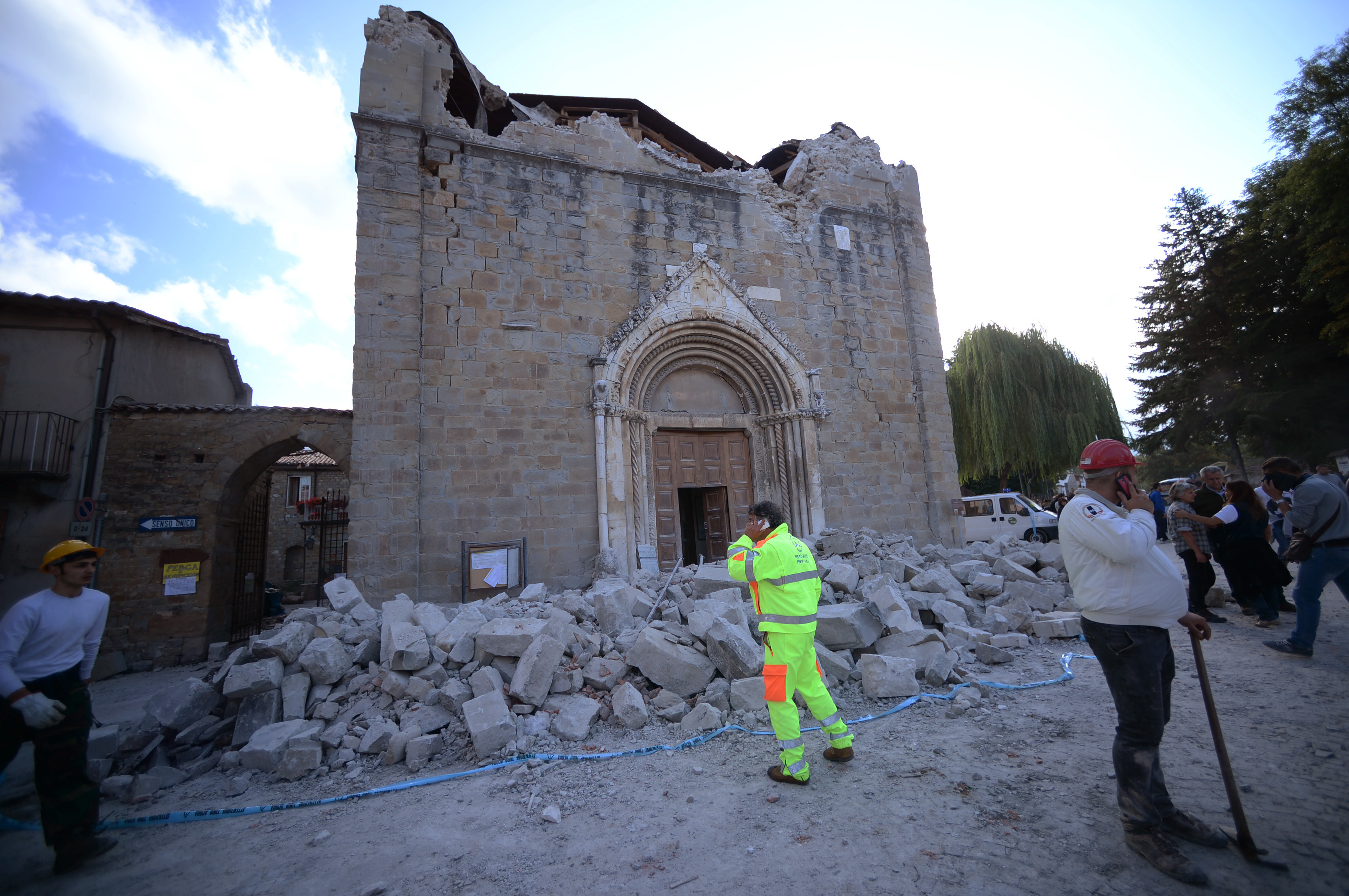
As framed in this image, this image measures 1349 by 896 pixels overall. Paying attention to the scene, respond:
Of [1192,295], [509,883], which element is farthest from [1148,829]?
[1192,295]

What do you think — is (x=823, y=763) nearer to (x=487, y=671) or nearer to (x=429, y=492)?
(x=487, y=671)

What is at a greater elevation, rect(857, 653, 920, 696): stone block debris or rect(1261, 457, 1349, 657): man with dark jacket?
rect(1261, 457, 1349, 657): man with dark jacket

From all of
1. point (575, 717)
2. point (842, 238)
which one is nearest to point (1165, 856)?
point (575, 717)

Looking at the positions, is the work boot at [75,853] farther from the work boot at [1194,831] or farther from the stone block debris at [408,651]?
the work boot at [1194,831]

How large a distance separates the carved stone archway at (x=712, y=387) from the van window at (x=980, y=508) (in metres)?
6.84

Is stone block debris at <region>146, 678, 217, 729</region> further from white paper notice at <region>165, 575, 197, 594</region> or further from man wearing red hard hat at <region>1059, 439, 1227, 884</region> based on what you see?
white paper notice at <region>165, 575, 197, 594</region>

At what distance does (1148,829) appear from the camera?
230cm

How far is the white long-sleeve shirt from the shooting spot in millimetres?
2820

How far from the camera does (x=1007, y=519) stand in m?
13.8

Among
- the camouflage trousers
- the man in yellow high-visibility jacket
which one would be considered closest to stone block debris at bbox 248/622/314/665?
the camouflage trousers

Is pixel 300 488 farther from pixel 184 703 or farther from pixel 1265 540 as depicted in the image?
pixel 1265 540

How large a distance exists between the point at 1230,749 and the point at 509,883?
391 cm

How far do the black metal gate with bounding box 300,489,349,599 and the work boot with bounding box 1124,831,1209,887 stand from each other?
17.8 meters

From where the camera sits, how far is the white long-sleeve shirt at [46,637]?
2820 millimetres
